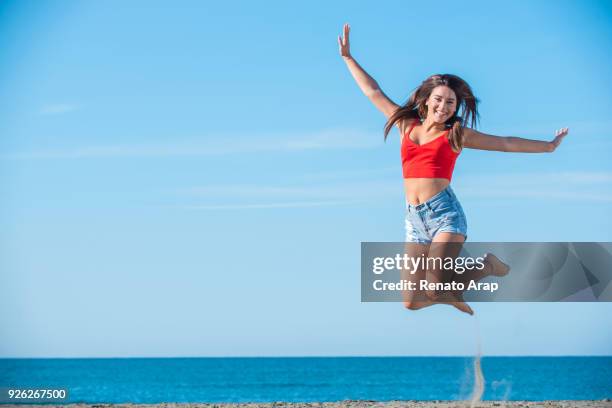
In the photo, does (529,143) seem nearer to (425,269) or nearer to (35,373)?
(425,269)

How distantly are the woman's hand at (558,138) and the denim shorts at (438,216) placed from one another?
905 mm

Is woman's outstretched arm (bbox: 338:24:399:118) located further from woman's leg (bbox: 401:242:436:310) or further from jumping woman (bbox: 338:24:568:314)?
woman's leg (bbox: 401:242:436:310)

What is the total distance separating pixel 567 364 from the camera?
67.1 metres

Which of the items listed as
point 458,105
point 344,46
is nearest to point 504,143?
point 458,105

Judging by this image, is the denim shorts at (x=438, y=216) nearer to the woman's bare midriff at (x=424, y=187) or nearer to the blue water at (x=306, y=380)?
the woman's bare midriff at (x=424, y=187)

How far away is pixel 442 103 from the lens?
25.2 feet

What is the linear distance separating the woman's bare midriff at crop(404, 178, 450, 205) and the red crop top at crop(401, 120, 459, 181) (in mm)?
35

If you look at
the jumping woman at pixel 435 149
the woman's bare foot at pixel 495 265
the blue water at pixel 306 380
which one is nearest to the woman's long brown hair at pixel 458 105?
the jumping woman at pixel 435 149

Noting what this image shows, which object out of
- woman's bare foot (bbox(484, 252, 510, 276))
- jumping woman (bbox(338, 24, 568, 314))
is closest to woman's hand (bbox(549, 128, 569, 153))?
jumping woman (bbox(338, 24, 568, 314))

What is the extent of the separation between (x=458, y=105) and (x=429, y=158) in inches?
19.8

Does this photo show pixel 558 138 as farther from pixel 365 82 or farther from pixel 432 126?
pixel 365 82

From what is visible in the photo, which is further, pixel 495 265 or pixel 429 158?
pixel 495 265

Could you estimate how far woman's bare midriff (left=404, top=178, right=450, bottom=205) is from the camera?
7789 mm

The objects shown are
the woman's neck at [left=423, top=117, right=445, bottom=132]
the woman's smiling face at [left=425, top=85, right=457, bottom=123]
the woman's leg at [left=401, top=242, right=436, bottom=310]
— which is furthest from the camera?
the woman's leg at [left=401, top=242, right=436, bottom=310]
